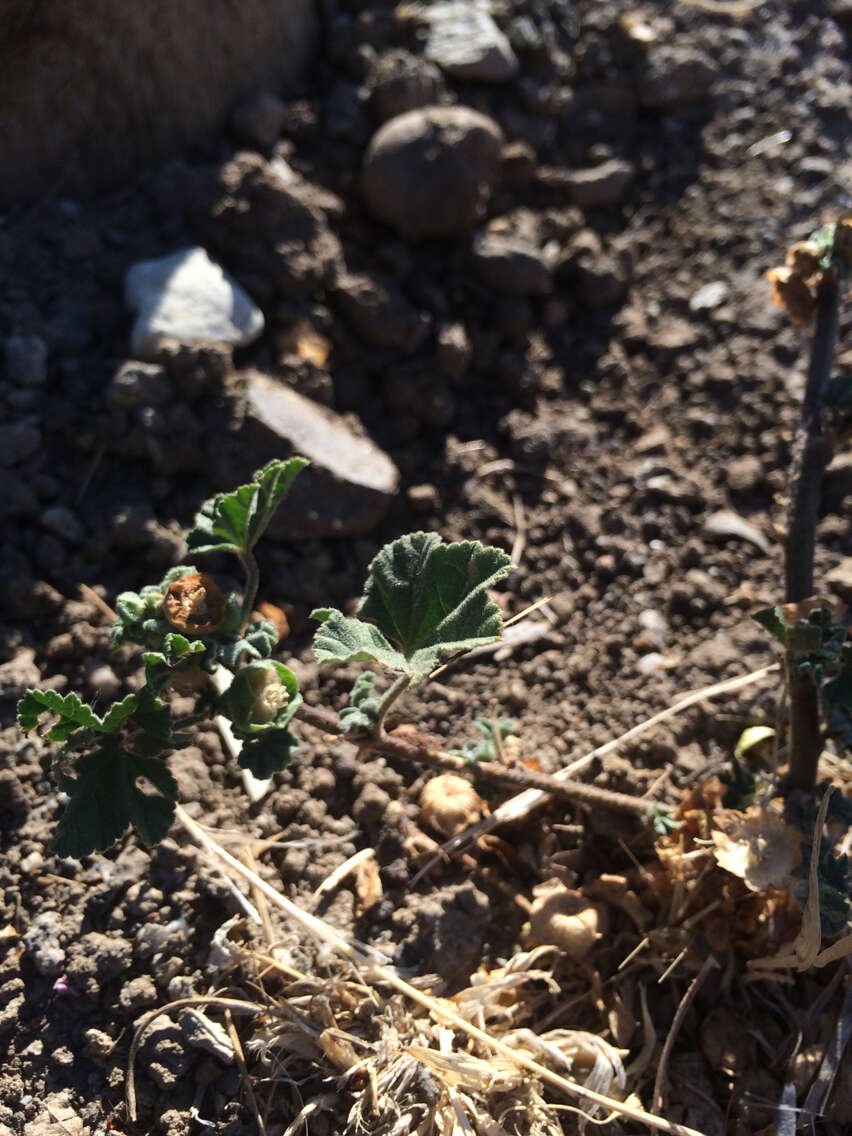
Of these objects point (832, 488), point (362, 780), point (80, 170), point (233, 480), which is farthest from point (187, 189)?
point (832, 488)

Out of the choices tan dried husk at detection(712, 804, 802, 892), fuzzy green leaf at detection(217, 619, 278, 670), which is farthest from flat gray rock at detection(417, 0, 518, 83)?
tan dried husk at detection(712, 804, 802, 892)

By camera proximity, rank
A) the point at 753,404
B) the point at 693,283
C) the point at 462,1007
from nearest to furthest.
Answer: the point at 462,1007 → the point at 753,404 → the point at 693,283

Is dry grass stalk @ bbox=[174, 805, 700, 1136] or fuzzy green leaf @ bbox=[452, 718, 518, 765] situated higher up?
fuzzy green leaf @ bbox=[452, 718, 518, 765]

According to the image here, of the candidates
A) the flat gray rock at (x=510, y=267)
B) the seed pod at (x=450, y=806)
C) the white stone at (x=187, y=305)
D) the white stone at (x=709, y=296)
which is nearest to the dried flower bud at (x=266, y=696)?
the seed pod at (x=450, y=806)

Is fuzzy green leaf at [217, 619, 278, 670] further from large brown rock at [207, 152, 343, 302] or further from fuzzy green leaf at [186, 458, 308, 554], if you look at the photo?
large brown rock at [207, 152, 343, 302]

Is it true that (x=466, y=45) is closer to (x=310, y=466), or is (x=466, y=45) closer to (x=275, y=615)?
(x=310, y=466)

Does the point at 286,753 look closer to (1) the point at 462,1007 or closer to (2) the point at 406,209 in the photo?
(1) the point at 462,1007

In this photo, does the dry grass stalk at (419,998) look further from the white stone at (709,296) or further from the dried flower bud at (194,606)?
the white stone at (709,296)
